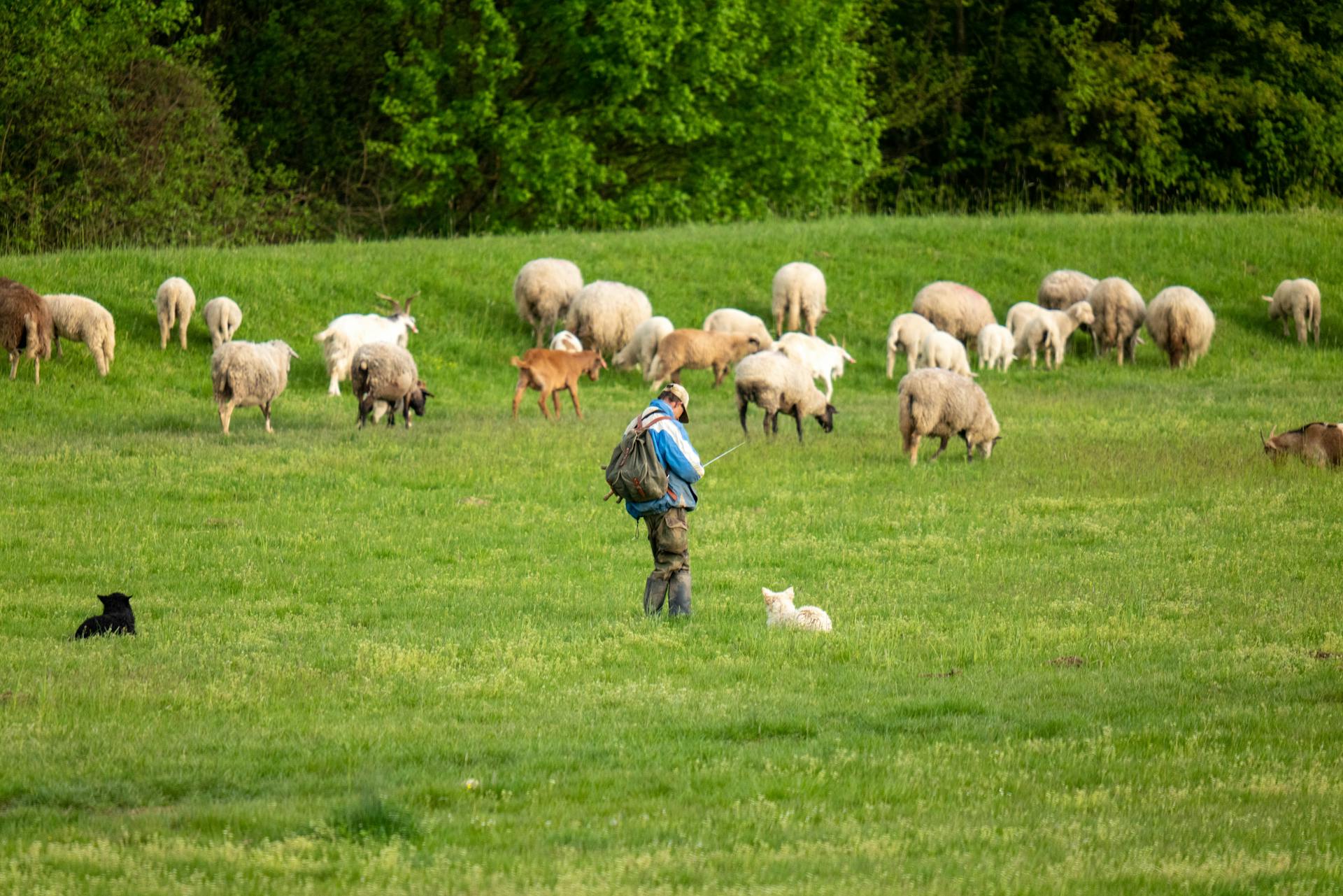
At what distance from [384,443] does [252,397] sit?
236 cm

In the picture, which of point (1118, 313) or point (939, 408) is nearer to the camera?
point (939, 408)

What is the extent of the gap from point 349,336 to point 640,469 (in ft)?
56.3

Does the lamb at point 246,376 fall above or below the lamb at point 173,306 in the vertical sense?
below

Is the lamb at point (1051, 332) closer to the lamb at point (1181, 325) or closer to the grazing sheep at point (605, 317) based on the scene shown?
the lamb at point (1181, 325)

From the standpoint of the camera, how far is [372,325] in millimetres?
28062

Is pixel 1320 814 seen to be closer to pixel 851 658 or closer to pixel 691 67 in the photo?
pixel 851 658

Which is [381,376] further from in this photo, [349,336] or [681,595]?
[681,595]

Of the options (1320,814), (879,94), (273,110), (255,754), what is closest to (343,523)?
(255,754)

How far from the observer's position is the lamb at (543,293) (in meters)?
32.0

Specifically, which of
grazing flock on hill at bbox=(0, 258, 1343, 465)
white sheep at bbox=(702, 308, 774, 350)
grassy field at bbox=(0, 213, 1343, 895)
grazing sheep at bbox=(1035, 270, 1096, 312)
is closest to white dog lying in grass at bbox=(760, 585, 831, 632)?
grassy field at bbox=(0, 213, 1343, 895)

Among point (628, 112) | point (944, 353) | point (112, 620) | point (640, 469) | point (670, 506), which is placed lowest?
point (112, 620)

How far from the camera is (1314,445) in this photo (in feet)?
64.1

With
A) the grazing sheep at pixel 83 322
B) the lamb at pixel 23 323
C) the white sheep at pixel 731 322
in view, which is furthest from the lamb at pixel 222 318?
Result: the white sheep at pixel 731 322

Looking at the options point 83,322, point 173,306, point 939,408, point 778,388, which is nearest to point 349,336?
point 173,306
